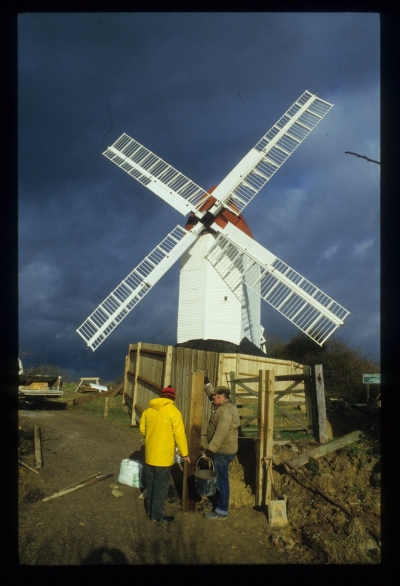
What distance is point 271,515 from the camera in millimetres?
5668

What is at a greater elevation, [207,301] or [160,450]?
[207,301]

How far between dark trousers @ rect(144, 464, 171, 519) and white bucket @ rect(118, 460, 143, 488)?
117cm

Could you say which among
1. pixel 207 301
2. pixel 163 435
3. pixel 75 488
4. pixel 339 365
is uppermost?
pixel 207 301

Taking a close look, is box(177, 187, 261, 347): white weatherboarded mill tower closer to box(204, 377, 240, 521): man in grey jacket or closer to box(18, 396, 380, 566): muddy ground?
box(18, 396, 380, 566): muddy ground

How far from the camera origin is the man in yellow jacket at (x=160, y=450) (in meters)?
5.64

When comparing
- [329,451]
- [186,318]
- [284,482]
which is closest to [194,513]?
[284,482]

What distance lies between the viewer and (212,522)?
18.9 ft

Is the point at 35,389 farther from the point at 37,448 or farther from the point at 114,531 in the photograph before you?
the point at 114,531

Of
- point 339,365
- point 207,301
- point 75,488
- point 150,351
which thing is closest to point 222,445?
point 75,488

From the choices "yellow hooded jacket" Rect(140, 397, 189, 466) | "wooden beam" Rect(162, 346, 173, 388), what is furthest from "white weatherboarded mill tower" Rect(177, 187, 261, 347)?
"yellow hooded jacket" Rect(140, 397, 189, 466)

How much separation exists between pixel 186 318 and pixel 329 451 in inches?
444

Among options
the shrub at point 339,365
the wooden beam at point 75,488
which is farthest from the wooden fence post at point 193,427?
the shrub at point 339,365

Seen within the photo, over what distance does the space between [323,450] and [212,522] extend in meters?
2.55

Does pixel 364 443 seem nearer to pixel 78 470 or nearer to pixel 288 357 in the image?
pixel 78 470
